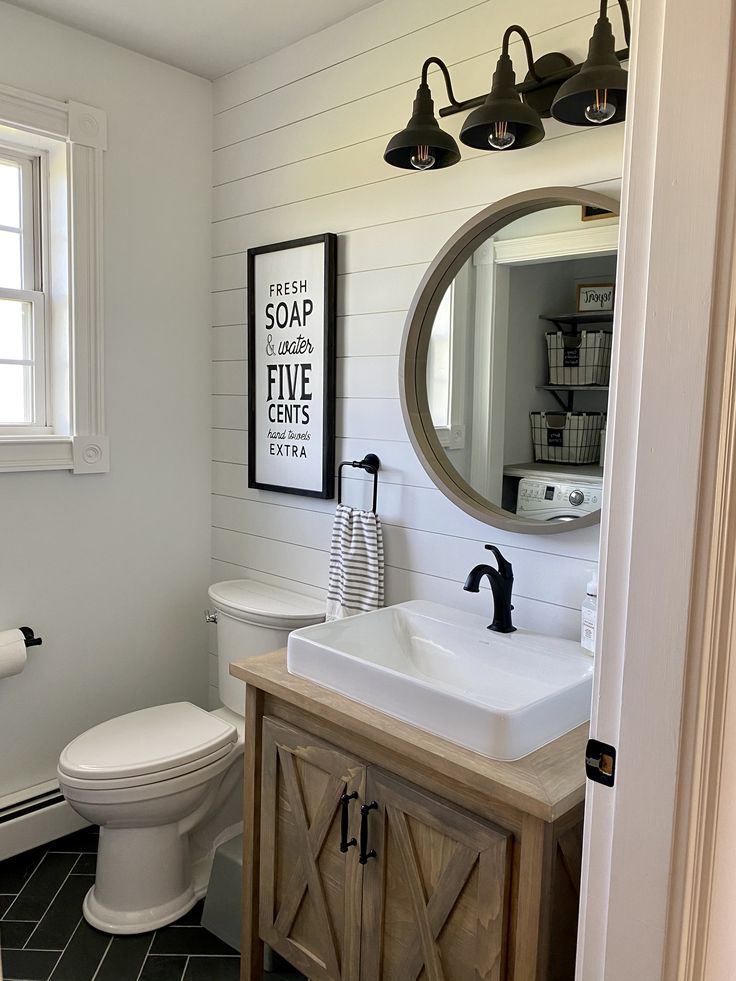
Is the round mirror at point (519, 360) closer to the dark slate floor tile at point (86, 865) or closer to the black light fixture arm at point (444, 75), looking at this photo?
the black light fixture arm at point (444, 75)

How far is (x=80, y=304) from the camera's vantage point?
2.36 meters

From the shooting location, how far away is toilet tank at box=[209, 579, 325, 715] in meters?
2.26

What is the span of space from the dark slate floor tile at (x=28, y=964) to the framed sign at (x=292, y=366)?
1379mm

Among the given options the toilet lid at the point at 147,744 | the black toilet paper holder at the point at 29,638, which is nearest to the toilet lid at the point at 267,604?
the toilet lid at the point at 147,744

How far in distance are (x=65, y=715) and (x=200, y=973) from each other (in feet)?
2.95

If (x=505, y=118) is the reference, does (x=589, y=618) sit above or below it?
below

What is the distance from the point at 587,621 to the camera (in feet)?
5.49

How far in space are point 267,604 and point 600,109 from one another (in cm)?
154

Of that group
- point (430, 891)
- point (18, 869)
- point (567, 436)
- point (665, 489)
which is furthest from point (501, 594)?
point (18, 869)

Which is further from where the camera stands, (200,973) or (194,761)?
(194,761)

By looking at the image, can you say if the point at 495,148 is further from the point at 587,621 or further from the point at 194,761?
the point at 194,761

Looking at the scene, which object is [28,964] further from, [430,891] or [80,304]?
[80,304]

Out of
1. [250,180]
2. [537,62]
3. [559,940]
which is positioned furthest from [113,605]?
[537,62]

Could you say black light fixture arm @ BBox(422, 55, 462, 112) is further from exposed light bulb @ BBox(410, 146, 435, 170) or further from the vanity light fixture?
exposed light bulb @ BBox(410, 146, 435, 170)
